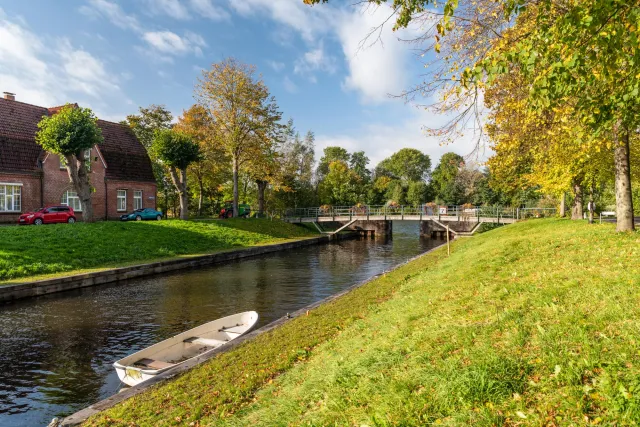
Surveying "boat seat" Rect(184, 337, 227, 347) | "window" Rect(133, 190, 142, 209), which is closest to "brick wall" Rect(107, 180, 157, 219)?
"window" Rect(133, 190, 142, 209)

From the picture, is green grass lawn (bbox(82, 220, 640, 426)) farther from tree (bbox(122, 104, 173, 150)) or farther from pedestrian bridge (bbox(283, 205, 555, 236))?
tree (bbox(122, 104, 173, 150))

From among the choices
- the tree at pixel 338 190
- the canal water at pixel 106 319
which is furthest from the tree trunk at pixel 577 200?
the tree at pixel 338 190

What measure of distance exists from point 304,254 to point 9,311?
21.0 metres

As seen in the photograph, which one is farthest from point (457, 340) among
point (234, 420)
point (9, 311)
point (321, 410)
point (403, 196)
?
point (403, 196)

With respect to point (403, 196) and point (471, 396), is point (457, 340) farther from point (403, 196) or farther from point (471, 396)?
point (403, 196)

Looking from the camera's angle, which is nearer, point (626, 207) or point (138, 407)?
point (138, 407)

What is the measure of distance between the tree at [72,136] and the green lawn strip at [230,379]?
22715 mm

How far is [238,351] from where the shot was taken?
8367 mm

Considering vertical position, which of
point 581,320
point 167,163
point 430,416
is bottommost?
point 430,416

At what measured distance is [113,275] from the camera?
19.6m

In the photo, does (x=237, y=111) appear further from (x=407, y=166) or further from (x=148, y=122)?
(x=407, y=166)

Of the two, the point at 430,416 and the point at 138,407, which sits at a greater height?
the point at 430,416

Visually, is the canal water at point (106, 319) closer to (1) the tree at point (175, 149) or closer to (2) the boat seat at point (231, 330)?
(2) the boat seat at point (231, 330)

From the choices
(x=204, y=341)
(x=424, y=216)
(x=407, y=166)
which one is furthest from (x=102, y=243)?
(x=407, y=166)
